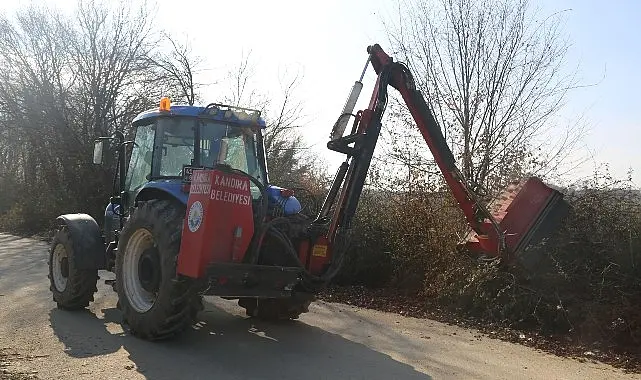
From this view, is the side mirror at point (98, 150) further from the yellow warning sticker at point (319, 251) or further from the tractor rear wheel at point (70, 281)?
the yellow warning sticker at point (319, 251)

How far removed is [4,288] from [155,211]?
4467mm

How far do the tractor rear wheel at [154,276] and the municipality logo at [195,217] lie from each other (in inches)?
10.7

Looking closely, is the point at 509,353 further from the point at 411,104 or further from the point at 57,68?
the point at 57,68

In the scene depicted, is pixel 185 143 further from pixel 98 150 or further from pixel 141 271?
pixel 98 150

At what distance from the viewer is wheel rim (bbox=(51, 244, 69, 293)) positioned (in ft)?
26.2

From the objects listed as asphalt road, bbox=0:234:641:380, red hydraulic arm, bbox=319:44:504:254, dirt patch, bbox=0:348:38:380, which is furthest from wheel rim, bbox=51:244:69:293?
red hydraulic arm, bbox=319:44:504:254

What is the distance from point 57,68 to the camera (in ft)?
75.9

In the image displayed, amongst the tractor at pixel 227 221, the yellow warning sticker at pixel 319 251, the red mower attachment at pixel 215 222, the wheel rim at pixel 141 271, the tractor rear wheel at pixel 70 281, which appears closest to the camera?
the red mower attachment at pixel 215 222

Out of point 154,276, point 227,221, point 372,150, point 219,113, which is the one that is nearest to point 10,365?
point 154,276

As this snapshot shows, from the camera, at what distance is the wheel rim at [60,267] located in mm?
7992

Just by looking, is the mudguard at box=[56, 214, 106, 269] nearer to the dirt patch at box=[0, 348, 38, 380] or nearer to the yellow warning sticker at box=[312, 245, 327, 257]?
the dirt patch at box=[0, 348, 38, 380]

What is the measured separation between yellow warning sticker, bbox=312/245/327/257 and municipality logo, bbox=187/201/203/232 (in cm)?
149

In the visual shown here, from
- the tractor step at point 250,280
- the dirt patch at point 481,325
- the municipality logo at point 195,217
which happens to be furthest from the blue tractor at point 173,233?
the dirt patch at point 481,325

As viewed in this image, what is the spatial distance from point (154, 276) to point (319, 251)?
182 cm
